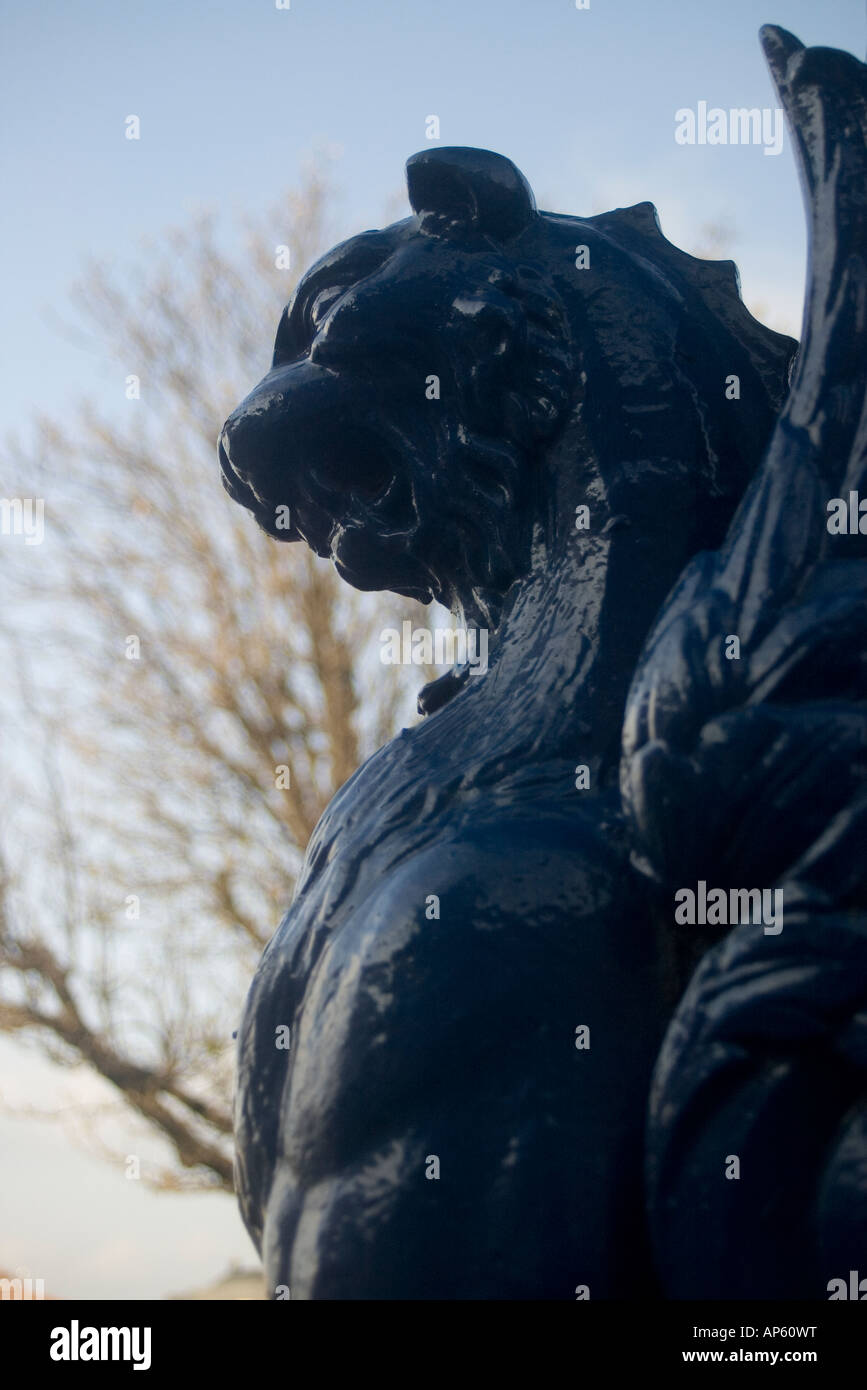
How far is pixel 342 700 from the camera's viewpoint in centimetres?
884

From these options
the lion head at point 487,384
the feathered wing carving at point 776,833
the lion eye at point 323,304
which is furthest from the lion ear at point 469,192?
the feathered wing carving at point 776,833

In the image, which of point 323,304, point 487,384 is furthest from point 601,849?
point 323,304

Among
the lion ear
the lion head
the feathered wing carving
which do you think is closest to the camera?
the feathered wing carving

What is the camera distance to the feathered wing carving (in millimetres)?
1293

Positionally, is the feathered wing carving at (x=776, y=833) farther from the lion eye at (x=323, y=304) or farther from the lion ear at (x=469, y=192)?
the lion eye at (x=323, y=304)

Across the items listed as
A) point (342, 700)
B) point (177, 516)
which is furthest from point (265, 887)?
point (177, 516)

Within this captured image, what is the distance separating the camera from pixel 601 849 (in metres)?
1.50

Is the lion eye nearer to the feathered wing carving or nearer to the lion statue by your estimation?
the lion statue

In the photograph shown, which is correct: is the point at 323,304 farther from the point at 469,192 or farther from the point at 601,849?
the point at 601,849

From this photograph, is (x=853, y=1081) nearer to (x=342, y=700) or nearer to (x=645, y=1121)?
(x=645, y=1121)

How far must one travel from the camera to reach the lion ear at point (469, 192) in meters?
1.95

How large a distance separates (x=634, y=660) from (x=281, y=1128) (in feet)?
2.24

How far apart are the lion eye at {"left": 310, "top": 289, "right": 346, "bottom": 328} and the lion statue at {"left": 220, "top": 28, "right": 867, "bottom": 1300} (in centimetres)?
9

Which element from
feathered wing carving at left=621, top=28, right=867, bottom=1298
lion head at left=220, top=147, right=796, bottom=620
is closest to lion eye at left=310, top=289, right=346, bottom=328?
lion head at left=220, top=147, right=796, bottom=620
